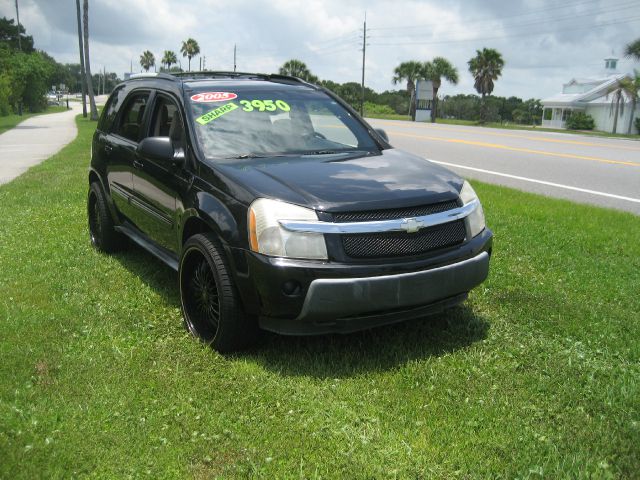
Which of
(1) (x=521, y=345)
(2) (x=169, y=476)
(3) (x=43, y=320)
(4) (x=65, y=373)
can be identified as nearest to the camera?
(2) (x=169, y=476)

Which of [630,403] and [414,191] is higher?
[414,191]

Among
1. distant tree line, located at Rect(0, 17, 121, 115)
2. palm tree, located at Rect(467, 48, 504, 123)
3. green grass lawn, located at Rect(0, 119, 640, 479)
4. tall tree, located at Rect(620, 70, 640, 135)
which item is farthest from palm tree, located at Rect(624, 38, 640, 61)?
green grass lawn, located at Rect(0, 119, 640, 479)

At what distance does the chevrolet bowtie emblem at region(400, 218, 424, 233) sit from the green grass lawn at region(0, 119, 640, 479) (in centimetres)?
82

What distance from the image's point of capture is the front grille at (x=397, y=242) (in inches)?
137

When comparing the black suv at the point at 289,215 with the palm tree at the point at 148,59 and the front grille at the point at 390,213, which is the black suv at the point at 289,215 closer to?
the front grille at the point at 390,213

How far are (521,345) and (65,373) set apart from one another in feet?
9.18

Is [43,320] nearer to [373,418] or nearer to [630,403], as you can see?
[373,418]

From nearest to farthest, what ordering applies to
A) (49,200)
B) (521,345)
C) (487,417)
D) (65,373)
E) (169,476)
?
(169,476) → (487,417) → (65,373) → (521,345) → (49,200)

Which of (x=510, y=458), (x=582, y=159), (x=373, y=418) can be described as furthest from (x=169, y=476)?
(x=582, y=159)

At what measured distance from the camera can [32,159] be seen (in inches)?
631

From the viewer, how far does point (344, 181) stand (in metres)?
3.81

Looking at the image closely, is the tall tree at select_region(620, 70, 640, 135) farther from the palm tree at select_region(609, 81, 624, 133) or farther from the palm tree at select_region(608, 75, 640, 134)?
the palm tree at select_region(609, 81, 624, 133)

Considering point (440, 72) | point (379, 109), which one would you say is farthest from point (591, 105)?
point (379, 109)

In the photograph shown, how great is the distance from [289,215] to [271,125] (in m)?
1.40
